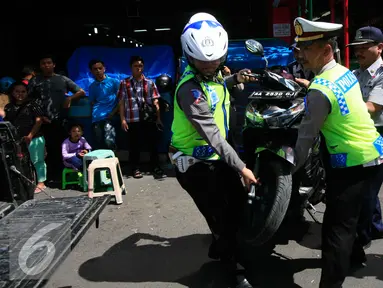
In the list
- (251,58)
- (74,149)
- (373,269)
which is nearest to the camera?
(373,269)

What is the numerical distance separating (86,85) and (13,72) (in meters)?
5.64

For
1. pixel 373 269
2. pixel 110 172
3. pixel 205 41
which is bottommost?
pixel 373 269

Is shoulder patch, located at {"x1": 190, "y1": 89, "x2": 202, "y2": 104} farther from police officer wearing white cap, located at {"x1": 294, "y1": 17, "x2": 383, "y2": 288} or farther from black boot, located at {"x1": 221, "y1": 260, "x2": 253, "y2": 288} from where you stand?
black boot, located at {"x1": 221, "y1": 260, "x2": 253, "y2": 288}

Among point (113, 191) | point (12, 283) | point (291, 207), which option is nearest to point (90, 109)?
point (113, 191)

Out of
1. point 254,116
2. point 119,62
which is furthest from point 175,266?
point 119,62

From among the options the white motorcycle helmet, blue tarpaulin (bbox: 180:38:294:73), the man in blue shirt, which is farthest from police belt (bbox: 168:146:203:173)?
the man in blue shirt

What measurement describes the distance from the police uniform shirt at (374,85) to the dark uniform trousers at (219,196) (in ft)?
3.96

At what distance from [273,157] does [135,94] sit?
11.9 feet

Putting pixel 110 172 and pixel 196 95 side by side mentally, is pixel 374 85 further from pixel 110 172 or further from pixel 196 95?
pixel 110 172

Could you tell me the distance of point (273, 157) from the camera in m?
2.89

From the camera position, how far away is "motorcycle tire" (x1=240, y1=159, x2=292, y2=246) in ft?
9.14

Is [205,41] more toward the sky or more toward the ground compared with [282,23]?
more toward the ground

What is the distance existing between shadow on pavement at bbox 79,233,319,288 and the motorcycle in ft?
1.30

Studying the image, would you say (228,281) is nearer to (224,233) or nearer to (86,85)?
(224,233)
